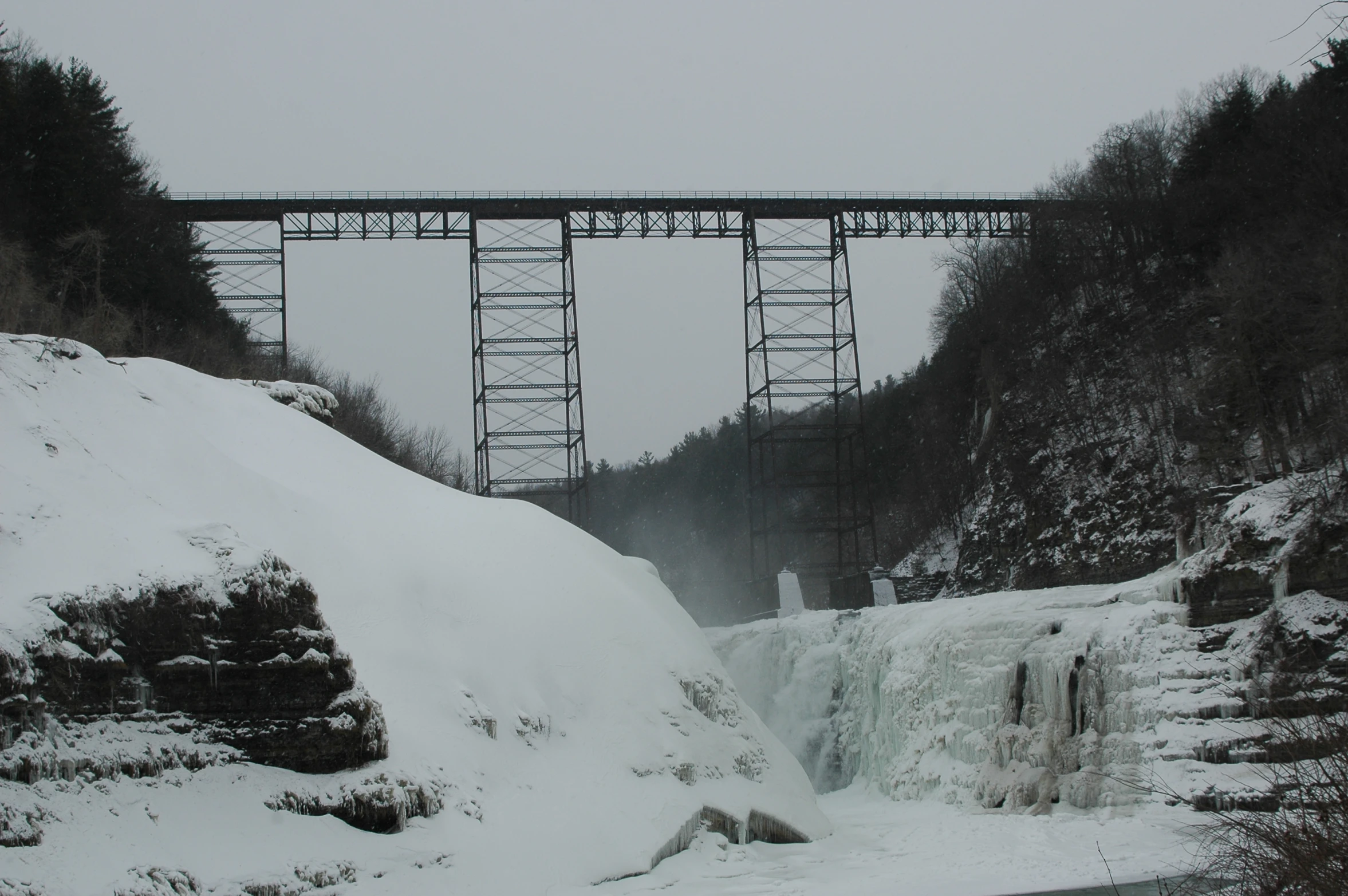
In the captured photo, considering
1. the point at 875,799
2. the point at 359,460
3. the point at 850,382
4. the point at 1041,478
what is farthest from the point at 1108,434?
the point at 359,460

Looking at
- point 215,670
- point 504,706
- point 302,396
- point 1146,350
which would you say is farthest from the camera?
point 1146,350

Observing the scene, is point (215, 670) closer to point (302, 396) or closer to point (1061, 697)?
point (302, 396)

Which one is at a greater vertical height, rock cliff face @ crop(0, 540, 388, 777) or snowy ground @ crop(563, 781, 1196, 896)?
rock cliff face @ crop(0, 540, 388, 777)

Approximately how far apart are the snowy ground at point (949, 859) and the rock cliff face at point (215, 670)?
2644 mm

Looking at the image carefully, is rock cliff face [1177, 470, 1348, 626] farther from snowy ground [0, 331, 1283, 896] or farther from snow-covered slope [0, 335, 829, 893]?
snow-covered slope [0, 335, 829, 893]

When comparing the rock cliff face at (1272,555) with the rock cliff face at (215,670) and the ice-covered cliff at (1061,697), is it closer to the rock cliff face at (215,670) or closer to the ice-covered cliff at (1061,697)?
the ice-covered cliff at (1061,697)

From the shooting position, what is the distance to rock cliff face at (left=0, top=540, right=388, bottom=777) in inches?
332

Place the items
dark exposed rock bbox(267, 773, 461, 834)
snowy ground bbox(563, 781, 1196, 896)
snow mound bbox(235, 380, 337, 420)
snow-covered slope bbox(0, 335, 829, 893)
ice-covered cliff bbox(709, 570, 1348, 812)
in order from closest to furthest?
snow-covered slope bbox(0, 335, 829, 893) < dark exposed rock bbox(267, 773, 461, 834) < snowy ground bbox(563, 781, 1196, 896) < ice-covered cliff bbox(709, 570, 1348, 812) < snow mound bbox(235, 380, 337, 420)

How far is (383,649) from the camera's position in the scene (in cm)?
1109

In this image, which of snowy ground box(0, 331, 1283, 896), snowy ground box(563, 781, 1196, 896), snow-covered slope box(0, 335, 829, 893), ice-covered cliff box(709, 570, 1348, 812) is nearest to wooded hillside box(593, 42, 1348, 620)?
ice-covered cliff box(709, 570, 1348, 812)

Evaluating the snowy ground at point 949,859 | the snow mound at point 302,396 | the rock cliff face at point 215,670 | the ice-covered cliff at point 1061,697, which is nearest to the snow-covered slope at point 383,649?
the rock cliff face at point 215,670

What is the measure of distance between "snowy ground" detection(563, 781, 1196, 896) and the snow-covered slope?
1.35 ft

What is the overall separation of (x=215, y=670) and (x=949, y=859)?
7866mm

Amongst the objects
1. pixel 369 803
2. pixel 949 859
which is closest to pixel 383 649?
pixel 369 803
